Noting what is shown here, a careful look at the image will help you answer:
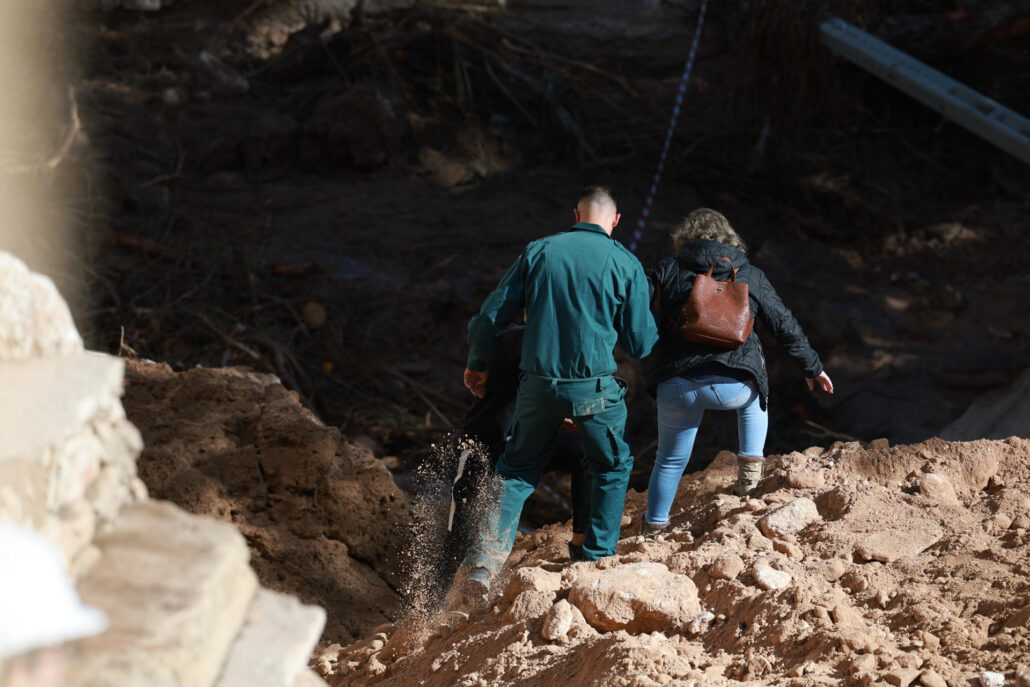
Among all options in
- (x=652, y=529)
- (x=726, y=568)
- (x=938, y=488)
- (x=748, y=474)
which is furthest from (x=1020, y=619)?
(x=652, y=529)

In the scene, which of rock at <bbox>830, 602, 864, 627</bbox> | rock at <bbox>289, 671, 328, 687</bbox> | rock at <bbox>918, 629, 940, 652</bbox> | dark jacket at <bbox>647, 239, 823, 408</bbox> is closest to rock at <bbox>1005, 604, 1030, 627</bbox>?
rock at <bbox>918, 629, 940, 652</bbox>

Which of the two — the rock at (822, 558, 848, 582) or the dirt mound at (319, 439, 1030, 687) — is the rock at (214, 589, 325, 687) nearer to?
the dirt mound at (319, 439, 1030, 687)

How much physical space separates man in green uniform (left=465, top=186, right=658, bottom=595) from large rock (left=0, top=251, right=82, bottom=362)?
1.87 metres

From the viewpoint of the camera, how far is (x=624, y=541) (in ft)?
12.8

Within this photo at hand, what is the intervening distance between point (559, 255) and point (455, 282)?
4.84m

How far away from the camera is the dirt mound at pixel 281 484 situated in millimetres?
4172

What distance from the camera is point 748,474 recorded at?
4.13m

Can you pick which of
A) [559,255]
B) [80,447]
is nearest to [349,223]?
[559,255]

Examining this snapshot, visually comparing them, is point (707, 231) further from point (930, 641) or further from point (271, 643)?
point (271, 643)

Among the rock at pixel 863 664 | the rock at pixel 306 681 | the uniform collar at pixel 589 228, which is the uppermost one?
the uniform collar at pixel 589 228

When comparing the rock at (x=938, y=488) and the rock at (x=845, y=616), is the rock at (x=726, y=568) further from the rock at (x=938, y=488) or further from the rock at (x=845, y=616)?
the rock at (x=938, y=488)

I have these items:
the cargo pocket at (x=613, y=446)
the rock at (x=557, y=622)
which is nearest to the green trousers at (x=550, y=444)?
the cargo pocket at (x=613, y=446)

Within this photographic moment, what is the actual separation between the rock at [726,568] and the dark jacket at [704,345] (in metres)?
0.80

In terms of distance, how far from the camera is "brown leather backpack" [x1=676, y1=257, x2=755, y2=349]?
372 centimetres
